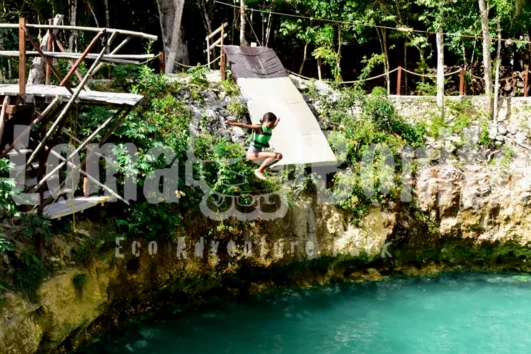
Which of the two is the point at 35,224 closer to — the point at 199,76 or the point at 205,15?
the point at 199,76

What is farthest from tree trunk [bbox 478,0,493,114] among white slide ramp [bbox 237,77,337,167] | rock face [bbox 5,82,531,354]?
white slide ramp [bbox 237,77,337,167]

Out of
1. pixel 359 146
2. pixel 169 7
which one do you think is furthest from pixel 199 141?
pixel 169 7

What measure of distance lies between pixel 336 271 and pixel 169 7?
25.1 feet

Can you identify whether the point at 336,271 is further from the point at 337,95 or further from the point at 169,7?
the point at 169,7

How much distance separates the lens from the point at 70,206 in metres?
7.83

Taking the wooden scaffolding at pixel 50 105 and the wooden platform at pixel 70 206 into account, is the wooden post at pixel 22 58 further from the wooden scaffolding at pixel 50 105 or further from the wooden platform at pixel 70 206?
the wooden platform at pixel 70 206

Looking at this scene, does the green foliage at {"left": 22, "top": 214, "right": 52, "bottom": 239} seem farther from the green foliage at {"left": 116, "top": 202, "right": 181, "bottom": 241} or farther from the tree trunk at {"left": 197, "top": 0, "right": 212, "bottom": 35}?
the tree trunk at {"left": 197, "top": 0, "right": 212, "bottom": 35}

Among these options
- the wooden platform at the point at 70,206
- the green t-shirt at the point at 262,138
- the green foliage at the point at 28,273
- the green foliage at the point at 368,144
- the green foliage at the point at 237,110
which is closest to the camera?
the green foliage at the point at 28,273

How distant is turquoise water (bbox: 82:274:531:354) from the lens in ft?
29.5

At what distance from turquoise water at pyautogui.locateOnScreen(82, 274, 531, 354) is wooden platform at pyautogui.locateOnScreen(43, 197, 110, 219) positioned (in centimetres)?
213

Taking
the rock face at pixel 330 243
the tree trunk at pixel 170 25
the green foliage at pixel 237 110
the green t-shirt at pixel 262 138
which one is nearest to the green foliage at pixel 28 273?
the rock face at pixel 330 243

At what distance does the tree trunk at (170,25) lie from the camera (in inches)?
572

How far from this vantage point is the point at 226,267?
→ 1032cm

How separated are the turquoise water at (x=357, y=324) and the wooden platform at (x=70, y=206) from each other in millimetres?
2126
